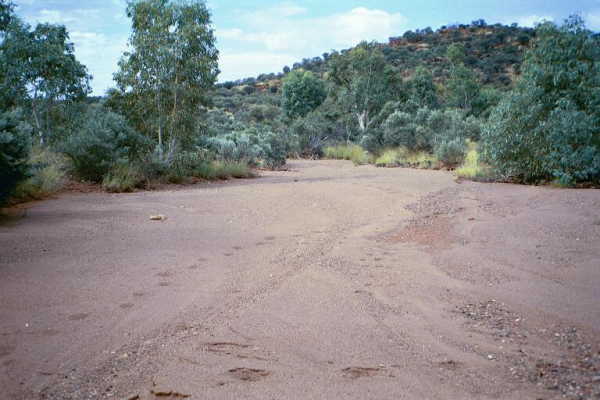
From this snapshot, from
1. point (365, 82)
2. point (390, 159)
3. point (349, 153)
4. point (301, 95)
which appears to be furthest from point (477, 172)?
point (301, 95)

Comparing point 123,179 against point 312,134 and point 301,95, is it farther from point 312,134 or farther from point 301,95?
point 301,95

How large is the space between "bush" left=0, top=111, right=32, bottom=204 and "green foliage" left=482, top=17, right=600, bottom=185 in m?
10.8

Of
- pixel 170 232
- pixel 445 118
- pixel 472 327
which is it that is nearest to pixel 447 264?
pixel 472 327

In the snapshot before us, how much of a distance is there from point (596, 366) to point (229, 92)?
2357 inches

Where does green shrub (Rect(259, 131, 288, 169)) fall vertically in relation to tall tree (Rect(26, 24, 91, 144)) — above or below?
below

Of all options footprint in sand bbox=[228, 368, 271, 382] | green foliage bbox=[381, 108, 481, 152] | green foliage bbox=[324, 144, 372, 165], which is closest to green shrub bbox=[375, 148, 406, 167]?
green foliage bbox=[381, 108, 481, 152]

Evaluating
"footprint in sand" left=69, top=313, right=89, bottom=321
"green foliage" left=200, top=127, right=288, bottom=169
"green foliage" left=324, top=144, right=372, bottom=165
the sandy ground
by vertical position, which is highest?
"green foliage" left=200, top=127, right=288, bottom=169

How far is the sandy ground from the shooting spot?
8.54 feet

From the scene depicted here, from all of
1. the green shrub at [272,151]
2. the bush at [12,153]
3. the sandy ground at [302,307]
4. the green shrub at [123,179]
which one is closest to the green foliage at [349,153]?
the green shrub at [272,151]

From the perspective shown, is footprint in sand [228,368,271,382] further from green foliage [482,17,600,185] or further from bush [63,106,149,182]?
bush [63,106,149,182]

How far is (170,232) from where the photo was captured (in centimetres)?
661

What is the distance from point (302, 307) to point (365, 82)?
30.6 m

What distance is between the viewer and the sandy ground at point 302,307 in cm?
260

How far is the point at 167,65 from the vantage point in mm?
14234
